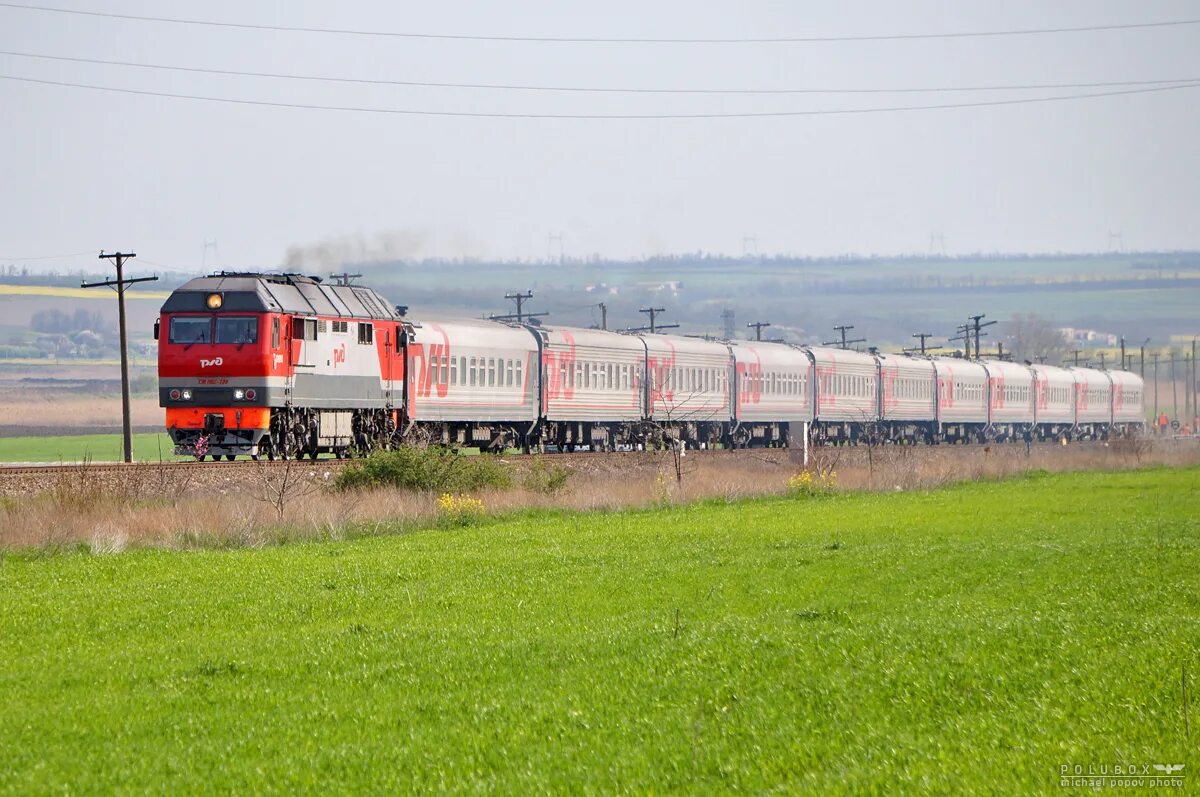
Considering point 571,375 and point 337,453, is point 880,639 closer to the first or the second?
point 337,453

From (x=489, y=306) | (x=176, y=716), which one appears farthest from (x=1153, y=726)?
(x=489, y=306)

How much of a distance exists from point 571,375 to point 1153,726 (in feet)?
133

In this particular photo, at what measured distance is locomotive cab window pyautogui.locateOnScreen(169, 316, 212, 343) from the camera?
34.9 m

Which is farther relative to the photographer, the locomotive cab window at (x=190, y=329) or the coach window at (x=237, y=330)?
the locomotive cab window at (x=190, y=329)

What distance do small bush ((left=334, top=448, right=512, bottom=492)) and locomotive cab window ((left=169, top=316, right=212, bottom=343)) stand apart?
4566 millimetres

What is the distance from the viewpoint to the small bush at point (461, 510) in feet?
93.4

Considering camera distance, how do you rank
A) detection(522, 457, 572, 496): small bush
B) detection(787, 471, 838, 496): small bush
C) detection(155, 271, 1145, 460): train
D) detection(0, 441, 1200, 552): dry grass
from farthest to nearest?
1. detection(787, 471, 838, 496): small bush
2. detection(522, 457, 572, 496): small bush
3. detection(155, 271, 1145, 460): train
4. detection(0, 441, 1200, 552): dry grass

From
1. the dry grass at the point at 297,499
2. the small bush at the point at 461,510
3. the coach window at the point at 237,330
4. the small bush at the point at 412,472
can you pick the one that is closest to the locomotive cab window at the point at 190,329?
the coach window at the point at 237,330

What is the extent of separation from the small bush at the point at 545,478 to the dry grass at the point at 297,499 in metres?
0.31

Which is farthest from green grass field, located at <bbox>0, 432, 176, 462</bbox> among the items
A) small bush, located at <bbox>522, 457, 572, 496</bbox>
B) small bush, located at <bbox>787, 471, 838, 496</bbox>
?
small bush, located at <bbox>787, 471, 838, 496</bbox>

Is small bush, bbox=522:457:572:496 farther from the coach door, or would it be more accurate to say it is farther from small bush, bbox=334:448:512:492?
the coach door

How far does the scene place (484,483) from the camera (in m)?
34.5

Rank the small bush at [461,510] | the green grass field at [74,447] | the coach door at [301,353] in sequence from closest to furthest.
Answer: the small bush at [461,510] → the coach door at [301,353] → the green grass field at [74,447]

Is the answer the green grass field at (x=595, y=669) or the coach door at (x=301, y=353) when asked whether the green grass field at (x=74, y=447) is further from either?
the green grass field at (x=595, y=669)
